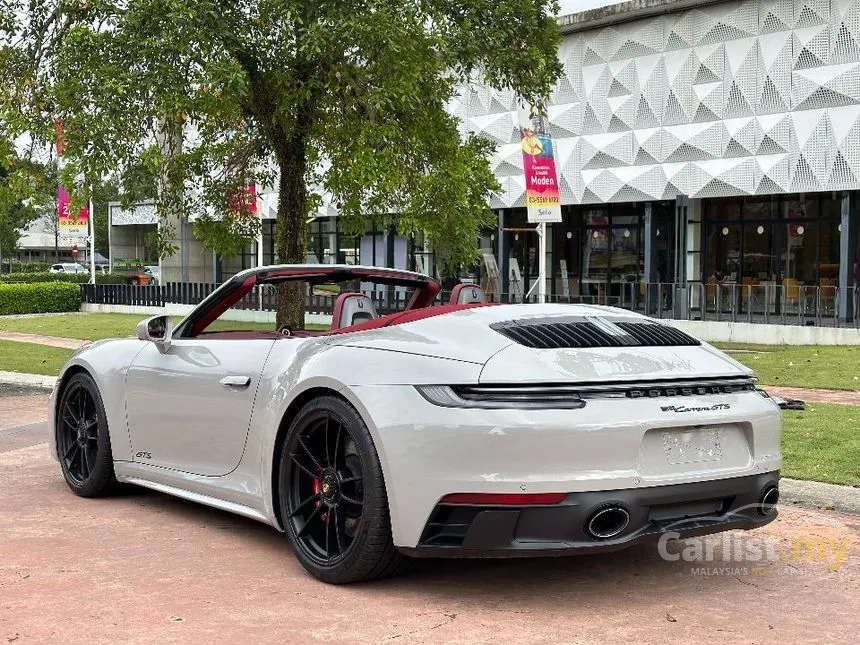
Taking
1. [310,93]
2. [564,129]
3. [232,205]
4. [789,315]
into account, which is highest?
[564,129]

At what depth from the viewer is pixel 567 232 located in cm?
3553

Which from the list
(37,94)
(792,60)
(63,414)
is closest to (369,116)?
(37,94)

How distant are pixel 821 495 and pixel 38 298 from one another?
33909 mm

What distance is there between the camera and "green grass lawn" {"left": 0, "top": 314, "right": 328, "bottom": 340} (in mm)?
25986

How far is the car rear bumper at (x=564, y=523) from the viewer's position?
13.8 feet

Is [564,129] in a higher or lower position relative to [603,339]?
higher

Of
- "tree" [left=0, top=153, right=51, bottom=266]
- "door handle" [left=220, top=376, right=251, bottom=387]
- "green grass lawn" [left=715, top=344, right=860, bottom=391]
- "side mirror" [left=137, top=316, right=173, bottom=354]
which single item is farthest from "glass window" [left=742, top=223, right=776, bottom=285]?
"door handle" [left=220, top=376, right=251, bottom=387]

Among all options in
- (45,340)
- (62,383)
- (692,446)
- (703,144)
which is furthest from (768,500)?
(703,144)

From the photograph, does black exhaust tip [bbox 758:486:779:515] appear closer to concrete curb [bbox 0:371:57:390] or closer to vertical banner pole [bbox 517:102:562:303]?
concrete curb [bbox 0:371:57:390]

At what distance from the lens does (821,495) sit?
22.1 ft

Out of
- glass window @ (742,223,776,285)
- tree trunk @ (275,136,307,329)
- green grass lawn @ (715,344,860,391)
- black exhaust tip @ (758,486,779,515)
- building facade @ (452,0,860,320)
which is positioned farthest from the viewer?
glass window @ (742,223,776,285)

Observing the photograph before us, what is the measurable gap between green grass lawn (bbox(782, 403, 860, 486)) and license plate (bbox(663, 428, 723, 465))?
2.93 meters

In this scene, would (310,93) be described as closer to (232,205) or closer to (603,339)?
(232,205)

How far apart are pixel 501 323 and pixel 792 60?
25.3 meters
